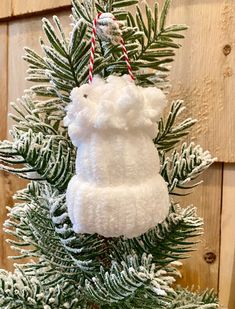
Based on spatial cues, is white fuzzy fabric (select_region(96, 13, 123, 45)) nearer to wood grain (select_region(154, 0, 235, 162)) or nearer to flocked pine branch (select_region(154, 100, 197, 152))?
flocked pine branch (select_region(154, 100, 197, 152))

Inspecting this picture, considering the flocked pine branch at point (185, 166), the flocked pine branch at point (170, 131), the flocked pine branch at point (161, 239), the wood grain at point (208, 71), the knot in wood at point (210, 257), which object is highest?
the wood grain at point (208, 71)

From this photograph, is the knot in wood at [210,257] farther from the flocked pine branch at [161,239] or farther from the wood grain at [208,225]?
the flocked pine branch at [161,239]

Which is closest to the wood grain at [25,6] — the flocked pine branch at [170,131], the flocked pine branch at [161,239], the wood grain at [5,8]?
the wood grain at [5,8]

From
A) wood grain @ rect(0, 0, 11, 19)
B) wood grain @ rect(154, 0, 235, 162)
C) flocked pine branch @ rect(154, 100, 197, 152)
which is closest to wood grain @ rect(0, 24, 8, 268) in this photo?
wood grain @ rect(0, 0, 11, 19)

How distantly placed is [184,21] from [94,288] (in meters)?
0.49

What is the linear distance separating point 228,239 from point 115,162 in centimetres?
40

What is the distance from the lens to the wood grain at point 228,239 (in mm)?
797

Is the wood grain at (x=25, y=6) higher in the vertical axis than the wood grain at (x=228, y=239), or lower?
higher

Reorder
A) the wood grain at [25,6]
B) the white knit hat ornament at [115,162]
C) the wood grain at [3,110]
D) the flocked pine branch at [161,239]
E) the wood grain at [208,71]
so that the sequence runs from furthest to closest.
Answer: the wood grain at [3,110]
the wood grain at [25,6]
the wood grain at [208,71]
the flocked pine branch at [161,239]
the white knit hat ornament at [115,162]

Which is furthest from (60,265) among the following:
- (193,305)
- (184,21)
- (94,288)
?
(184,21)

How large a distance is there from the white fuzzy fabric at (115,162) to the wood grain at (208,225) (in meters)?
0.33

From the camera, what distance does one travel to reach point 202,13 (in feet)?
2.57

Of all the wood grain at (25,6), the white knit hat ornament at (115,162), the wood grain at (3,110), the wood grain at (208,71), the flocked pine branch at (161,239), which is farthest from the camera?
the wood grain at (3,110)

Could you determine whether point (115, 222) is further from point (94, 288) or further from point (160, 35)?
point (160, 35)
